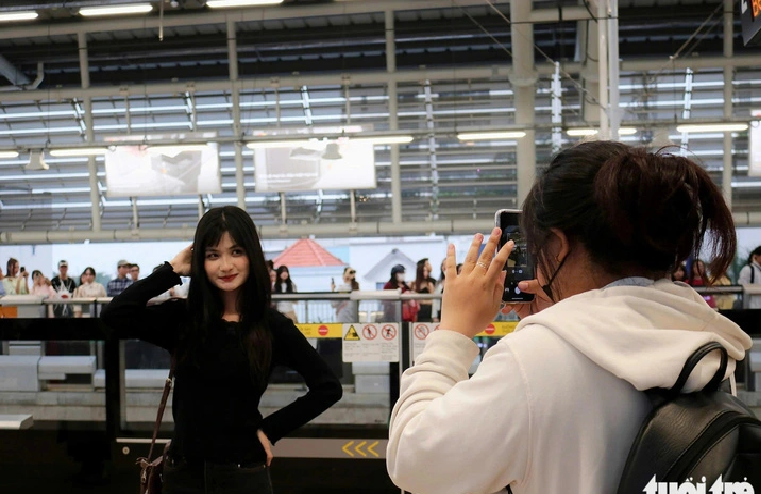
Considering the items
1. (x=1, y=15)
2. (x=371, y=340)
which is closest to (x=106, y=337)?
(x=371, y=340)

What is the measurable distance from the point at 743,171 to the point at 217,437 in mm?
15124

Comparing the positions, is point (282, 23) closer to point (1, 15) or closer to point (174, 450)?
point (1, 15)

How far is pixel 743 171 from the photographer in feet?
49.3

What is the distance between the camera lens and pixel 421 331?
4020 millimetres

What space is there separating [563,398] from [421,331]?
315 cm

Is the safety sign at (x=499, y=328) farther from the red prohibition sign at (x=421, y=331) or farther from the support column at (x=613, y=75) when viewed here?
the support column at (x=613, y=75)

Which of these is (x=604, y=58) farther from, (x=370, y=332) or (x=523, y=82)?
(x=370, y=332)

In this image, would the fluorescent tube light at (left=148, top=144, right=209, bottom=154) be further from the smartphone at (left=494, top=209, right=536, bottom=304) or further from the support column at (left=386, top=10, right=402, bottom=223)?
the smartphone at (left=494, top=209, right=536, bottom=304)

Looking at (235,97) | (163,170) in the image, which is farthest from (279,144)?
(235,97)

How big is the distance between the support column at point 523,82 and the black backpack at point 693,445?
1213cm

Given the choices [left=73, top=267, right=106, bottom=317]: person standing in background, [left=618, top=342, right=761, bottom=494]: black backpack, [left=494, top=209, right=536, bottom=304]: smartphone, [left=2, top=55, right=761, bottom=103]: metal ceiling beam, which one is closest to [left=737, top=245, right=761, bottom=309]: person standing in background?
[left=2, top=55, right=761, bottom=103]: metal ceiling beam

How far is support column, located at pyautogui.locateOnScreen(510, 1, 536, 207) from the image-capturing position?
1286 cm

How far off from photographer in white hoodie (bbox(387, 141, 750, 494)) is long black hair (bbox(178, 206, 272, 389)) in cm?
122

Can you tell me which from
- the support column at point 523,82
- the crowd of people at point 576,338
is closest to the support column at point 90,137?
the support column at point 523,82
